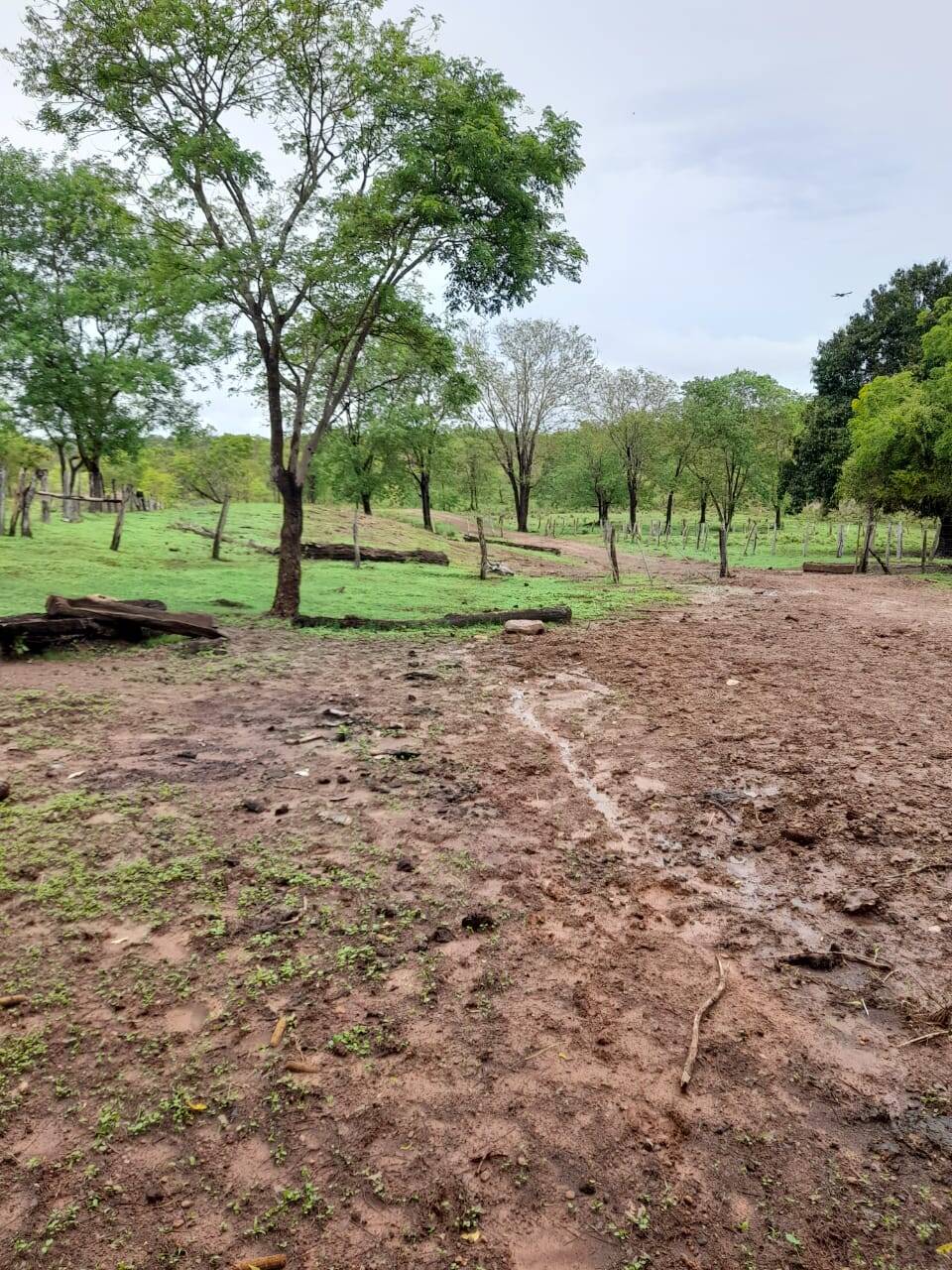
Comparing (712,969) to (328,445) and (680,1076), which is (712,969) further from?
(328,445)

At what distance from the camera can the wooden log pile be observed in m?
8.61

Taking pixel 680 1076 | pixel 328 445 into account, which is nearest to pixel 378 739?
pixel 680 1076

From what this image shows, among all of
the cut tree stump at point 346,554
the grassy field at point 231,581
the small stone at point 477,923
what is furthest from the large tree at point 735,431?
the small stone at point 477,923

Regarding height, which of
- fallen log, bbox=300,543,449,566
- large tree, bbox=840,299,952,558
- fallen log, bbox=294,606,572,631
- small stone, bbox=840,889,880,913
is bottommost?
small stone, bbox=840,889,880,913

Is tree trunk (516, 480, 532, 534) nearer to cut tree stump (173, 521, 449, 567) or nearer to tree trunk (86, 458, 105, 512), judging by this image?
cut tree stump (173, 521, 449, 567)

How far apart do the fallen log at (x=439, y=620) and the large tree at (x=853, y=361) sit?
24188mm

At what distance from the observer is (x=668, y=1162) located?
227 centimetres

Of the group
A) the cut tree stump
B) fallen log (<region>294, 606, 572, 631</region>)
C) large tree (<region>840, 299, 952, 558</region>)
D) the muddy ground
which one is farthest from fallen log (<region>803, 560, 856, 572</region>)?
the muddy ground

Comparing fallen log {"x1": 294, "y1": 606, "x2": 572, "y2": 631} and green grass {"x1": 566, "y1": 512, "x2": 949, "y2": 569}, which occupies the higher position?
green grass {"x1": 566, "y1": 512, "x2": 949, "y2": 569}

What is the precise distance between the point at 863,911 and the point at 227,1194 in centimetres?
320

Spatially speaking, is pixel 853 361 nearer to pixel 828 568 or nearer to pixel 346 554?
pixel 828 568

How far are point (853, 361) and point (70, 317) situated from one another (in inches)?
1298

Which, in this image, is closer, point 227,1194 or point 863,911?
point 227,1194

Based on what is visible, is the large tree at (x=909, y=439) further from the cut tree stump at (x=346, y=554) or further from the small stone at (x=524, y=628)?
the small stone at (x=524, y=628)
